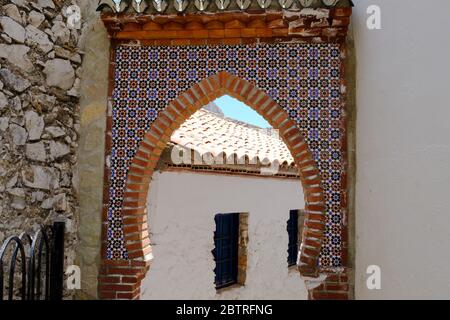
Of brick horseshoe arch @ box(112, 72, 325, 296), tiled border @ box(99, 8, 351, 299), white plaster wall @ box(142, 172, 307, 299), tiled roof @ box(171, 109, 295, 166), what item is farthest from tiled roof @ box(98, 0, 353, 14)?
white plaster wall @ box(142, 172, 307, 299)

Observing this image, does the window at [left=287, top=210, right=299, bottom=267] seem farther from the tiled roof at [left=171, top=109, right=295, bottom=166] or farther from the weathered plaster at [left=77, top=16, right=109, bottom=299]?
the weathered plaster at [left=77, top=16, right=109, bottom=299]

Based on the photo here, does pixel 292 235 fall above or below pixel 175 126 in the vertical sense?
below

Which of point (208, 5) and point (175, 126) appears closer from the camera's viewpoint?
point (208, 5)

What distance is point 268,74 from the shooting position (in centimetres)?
368

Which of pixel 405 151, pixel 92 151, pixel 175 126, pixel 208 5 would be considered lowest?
pixel 405 151

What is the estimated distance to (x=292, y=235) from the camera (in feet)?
29.0

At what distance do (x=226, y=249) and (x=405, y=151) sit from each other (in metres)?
4.87

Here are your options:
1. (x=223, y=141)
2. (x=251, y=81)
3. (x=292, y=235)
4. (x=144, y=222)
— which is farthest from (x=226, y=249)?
(x=251, y=81)

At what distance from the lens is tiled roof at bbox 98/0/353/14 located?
11.0ft

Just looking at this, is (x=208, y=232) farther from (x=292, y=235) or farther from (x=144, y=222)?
(x=292, y=235)

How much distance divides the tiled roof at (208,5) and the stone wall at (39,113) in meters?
0.47

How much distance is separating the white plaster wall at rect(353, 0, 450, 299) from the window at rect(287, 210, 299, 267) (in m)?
5.31

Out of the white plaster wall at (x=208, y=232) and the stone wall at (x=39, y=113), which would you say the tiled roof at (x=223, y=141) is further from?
the stone wall at (x=39, y=113)
